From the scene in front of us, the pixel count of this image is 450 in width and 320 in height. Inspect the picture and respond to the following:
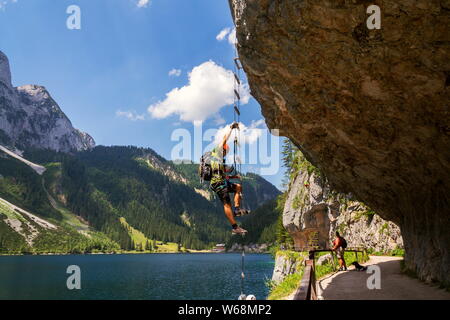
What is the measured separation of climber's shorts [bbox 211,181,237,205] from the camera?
8.56 meters

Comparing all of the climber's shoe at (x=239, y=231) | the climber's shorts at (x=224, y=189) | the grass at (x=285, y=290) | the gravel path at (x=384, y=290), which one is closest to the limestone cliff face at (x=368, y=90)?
the gravel path at (x=384, y=290)

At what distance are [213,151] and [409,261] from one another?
1303 cm

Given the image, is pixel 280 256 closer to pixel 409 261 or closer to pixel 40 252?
pixel 409 261

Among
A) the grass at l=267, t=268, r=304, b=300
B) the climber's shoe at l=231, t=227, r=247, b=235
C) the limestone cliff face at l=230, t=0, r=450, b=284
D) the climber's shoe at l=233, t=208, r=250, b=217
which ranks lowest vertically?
the grass at l=267, t=268, r=304, b=300

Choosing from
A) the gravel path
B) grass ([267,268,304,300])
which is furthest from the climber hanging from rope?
grass ([267,268,304,300])

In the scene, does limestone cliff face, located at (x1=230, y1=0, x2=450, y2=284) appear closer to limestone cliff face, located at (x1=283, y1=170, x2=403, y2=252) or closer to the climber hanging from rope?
the climber hanging from rope

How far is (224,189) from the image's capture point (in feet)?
28.4

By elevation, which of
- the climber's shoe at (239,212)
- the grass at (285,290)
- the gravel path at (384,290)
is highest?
the climber's shoe at (239,212)

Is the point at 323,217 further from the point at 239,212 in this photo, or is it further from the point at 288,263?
the point at 239,212

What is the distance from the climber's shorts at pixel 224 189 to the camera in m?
8.56

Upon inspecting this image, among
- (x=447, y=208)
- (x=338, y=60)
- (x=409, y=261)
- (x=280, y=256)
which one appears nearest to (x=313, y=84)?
(x=338, y=60)

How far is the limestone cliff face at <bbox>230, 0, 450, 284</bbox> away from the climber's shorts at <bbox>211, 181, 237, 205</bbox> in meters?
4.03

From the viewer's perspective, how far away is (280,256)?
4009 centimetres

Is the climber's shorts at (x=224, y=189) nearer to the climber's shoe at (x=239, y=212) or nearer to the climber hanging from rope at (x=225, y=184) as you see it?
the climber hanging from rope at (x=225, y=184)
